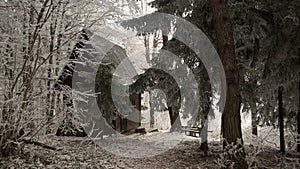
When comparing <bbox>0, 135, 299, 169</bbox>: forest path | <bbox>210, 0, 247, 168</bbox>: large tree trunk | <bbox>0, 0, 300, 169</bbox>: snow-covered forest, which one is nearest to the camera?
<bbox>210, 0, 247, 168</bbox>: large tree trunk

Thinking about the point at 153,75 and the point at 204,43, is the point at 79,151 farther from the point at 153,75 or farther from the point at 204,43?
the point at 204,43

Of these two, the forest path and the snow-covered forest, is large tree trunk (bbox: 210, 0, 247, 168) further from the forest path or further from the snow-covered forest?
the forest path

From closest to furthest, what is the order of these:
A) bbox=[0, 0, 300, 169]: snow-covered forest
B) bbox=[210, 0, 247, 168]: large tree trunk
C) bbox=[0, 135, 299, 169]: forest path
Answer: bbox=[210, 0, 247, 168]: large tree trunk
bbox=[0, 0, 300, 169]: snow-covered forest
bbox=[0, 135, 299, 169]: forest path

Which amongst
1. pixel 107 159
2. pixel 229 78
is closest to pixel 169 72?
pixel 107 159

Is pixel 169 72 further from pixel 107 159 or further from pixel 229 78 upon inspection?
pixel 229 78

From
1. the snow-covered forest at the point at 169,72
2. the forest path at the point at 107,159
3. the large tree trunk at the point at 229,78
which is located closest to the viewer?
the large tree trunk at the point at 229,78

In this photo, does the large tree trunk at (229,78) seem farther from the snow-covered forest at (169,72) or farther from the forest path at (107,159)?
the forest path at (107,159)

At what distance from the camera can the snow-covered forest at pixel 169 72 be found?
5.54 meters

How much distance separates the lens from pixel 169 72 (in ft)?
29.7

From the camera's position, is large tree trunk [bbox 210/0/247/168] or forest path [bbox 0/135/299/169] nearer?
large tree trunk [bbox 210/0/247/168]

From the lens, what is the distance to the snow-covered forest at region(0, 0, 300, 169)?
554 cm

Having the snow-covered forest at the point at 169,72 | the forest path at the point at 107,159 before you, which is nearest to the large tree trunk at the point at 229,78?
the snow-covered forest at the point at 169,72

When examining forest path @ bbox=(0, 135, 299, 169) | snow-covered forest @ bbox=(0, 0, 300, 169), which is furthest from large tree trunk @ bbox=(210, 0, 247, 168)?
forest path @ bbox=(0, 135, 299, 169)

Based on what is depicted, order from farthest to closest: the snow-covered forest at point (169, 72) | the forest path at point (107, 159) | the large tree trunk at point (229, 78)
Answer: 1. the forest path at point (107, 159)
2. the snow-covered forest at point (169, 72)
3. the large tree trunk at point (229, 78)
